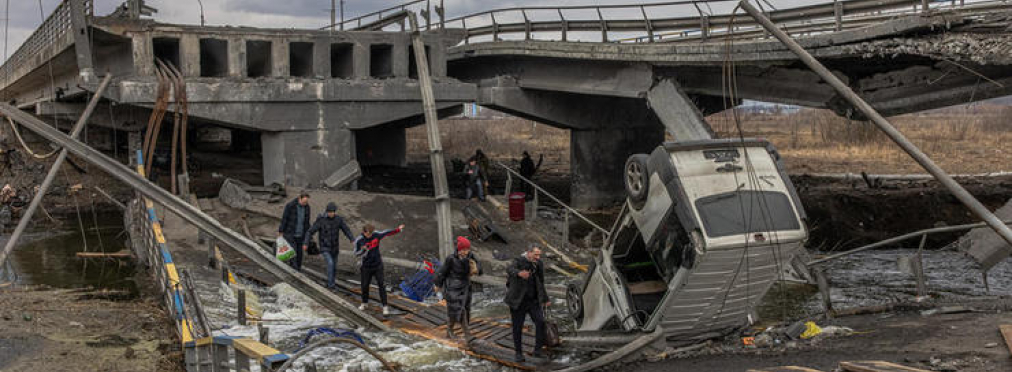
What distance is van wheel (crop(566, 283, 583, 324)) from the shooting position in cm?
1283

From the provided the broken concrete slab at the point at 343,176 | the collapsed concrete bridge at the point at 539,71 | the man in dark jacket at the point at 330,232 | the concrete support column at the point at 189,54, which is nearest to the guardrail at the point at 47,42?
the collapsed concrete bridge at the point at 539,71

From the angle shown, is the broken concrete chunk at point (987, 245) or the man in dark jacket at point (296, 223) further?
the man in dark jacket at point (296, 223)

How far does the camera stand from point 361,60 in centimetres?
2567

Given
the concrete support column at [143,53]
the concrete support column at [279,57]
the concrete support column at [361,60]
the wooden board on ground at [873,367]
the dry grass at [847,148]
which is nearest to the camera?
the wooden board on ground at [873,367]

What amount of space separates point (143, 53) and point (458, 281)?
14.3 m

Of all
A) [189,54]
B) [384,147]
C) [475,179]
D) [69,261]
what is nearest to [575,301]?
[475,179]

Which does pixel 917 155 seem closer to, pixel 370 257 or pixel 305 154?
pixel 370 257

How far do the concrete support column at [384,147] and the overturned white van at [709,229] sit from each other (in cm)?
2835

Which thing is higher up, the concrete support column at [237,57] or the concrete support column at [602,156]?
the concrete support column at [237,57]

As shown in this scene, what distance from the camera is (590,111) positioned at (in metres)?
29.4

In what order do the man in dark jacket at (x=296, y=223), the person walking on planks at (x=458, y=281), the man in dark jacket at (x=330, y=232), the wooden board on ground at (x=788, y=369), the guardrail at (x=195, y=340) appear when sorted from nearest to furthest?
1. the guardrail at (x=195, y=340)
2. the wooden board on ground at (x=788, y=369)
3. the person walking on planks at (x=458, y=281)
4. the man in dark jacket at (x=330, y=232)
5. the man in dark jacket at (x=296, y=223)

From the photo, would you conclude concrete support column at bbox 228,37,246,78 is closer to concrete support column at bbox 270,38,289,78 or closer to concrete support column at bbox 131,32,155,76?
concrete support column at bbox 270,38,289,78

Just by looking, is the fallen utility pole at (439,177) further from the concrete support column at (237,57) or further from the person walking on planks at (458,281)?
the concrete support column at (237,57)

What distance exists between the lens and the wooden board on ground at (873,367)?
8.30 metres
